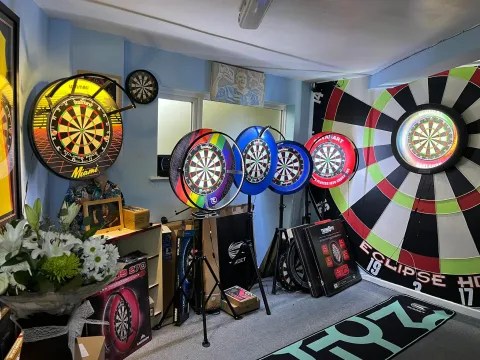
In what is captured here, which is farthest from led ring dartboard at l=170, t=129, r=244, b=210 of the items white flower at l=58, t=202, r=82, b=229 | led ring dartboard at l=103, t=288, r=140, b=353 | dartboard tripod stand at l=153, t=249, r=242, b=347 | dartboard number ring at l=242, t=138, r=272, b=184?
white flower at l=58, t=202, r=82, b=229

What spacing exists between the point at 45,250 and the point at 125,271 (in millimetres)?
1350

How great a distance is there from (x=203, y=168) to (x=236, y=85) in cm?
121

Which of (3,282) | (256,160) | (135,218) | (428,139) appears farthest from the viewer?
(428,139)

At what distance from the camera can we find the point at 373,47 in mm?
2643

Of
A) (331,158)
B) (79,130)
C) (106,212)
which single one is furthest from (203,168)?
(331,158)

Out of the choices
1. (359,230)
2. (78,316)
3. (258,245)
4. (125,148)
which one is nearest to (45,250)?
(78,316)

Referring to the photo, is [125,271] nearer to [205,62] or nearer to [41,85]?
[41,85]

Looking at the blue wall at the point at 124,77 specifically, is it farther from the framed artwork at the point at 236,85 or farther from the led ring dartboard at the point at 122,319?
the led ring dartboard at the point at 122,319

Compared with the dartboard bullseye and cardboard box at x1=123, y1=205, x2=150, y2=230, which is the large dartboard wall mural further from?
cardboard box at x1=123, y1=205, x2=150, y2=230

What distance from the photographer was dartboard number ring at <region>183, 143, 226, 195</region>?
2.45m

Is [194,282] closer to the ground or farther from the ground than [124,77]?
closer to the ground

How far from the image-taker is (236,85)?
132 inches

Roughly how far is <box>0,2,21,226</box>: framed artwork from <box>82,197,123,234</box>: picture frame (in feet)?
2.19

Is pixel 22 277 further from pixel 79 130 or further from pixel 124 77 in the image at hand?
pixel 124 77
